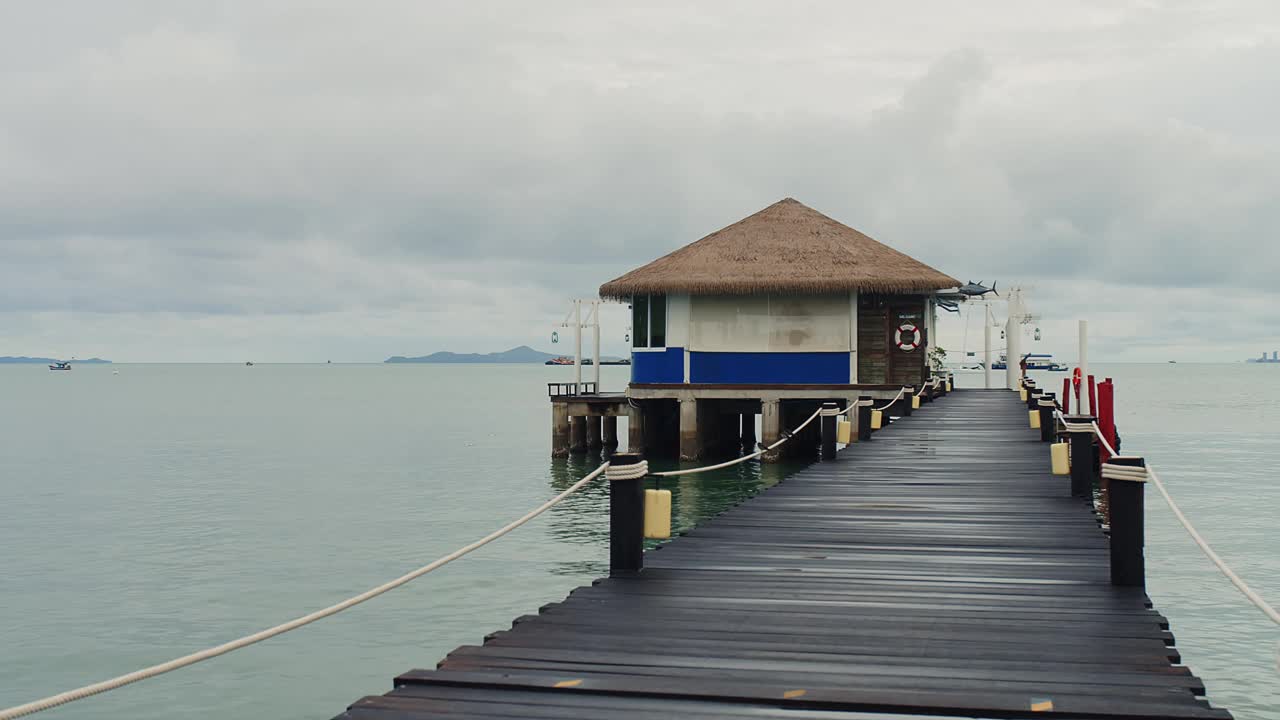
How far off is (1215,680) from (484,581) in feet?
30.4

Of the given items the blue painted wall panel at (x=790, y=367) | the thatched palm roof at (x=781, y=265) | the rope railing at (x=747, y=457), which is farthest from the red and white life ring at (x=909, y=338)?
the blue painted wall panel at (x=790, y=367)

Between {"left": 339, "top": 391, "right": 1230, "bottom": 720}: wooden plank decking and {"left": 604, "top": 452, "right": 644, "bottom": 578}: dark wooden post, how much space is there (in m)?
0.24

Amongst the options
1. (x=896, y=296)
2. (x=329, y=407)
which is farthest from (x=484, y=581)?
(x=329, y=407)

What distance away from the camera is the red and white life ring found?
101 ft

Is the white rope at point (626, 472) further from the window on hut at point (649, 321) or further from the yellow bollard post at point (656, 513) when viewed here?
the window on hut at point (649, 321)

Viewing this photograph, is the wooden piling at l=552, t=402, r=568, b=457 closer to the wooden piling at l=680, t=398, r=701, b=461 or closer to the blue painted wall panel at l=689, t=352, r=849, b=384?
the wooden piling at l=680, t=398, r=701, b=461

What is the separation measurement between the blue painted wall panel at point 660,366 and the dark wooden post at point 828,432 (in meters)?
11.4

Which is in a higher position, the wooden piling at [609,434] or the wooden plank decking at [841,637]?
the wooden plank decking at [841,637]

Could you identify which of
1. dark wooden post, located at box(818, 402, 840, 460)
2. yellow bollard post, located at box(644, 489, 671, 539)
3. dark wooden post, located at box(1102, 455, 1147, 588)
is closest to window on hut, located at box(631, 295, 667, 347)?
dark wooden post, located at box(818, 402, 840, 460)

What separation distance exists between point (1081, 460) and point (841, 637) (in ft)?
23.7

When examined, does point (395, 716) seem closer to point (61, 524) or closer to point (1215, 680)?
point (1215, 680)

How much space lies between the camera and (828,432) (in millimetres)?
18484

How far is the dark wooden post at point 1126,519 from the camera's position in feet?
25.0

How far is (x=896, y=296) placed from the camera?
31.0 meters
